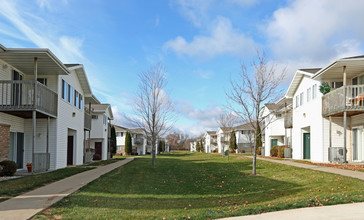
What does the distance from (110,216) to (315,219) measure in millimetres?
4283

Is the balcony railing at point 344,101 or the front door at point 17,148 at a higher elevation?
the balcony railing at point 344,101

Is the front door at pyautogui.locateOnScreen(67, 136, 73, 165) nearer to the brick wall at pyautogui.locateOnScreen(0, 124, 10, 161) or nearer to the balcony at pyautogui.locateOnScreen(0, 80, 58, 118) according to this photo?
the balcony at pyautogui.locateOnScreen(0, 80, 58, 118)

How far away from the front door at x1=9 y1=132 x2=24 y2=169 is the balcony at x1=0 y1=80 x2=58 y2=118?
1578mm

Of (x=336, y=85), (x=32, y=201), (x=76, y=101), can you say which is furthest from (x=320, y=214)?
(x=76, y=101)

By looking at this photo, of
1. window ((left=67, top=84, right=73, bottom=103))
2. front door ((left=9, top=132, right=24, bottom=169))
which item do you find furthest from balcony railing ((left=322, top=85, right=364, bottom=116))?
front door ((left=9, top=132, right=24, bottom=169))

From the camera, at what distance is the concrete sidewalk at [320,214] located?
602cm

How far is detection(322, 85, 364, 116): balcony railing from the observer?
17.8m

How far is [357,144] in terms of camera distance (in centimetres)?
2048

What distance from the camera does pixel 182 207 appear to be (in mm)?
8680

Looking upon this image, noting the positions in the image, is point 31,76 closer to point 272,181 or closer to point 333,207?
point 272,181

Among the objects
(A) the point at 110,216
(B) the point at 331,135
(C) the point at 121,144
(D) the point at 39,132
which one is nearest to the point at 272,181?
(A) the point at 110,216

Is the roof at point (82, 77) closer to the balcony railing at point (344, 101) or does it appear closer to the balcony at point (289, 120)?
the balcony railing at point (344, 101)

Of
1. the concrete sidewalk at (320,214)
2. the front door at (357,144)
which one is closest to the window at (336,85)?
the front door at (357,144)

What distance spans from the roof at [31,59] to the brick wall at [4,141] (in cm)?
334
